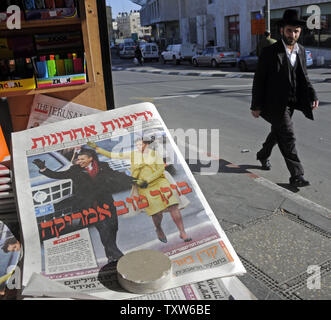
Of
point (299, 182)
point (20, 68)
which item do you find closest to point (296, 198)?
point (299, 182)

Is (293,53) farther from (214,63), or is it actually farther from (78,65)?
(214,63)

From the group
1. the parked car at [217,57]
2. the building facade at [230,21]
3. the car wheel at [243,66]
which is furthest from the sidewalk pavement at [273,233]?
the parked car at [217,57]

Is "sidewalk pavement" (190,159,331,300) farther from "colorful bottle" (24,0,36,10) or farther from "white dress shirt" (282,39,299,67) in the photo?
"colorful bottle" (24,0,36,10)

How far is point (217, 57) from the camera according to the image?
2409 cm

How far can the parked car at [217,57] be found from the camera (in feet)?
78.5

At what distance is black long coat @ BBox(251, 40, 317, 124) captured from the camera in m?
4.09

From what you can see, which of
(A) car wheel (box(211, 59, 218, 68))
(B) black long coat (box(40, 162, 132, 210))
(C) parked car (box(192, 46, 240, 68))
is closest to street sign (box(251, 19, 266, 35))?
(C) parked car (box(192, 46, 240, 68))

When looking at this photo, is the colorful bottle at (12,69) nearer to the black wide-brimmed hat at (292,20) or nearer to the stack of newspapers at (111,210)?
the stack of newspapers at (111,210)

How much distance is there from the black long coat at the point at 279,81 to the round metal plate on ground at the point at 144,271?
3.19 metres

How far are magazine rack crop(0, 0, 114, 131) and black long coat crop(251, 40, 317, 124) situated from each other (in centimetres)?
249

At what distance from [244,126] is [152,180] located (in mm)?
6202

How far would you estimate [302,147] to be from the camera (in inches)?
231
